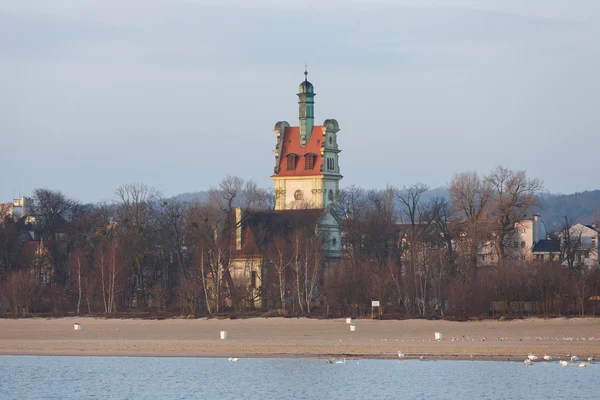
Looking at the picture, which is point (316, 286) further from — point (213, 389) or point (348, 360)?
point (213, 389)

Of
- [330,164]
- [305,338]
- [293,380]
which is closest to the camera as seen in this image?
[293,380]

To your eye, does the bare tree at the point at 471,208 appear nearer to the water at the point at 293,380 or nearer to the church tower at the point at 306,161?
the church tower at the point at 306,161

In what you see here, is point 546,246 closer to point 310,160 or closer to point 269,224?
point 310,160

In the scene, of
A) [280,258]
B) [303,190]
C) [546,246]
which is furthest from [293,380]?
[546,246]

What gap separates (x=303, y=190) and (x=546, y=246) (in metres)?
24.6

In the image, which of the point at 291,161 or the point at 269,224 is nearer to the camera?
the point at 269,224

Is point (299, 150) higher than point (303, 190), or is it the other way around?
point (299, 150)

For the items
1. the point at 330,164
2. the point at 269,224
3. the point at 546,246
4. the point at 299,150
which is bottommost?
the point at 269,224

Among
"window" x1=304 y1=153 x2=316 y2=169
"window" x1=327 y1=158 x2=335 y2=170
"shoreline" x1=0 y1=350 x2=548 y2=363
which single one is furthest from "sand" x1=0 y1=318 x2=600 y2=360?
"window" x1=327 y1=158 x2=335 y2=170

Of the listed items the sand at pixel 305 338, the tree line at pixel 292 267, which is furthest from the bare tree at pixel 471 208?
the sand at pixel 305 338

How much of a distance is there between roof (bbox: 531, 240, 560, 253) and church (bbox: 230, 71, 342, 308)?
710 inches

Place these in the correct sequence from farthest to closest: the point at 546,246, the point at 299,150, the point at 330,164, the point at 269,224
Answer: the point at 546,246 < the point at 299,150 < the point at 330,164 < the point at 269,224

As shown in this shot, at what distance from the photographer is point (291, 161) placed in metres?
103

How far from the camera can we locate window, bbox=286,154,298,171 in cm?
10250
